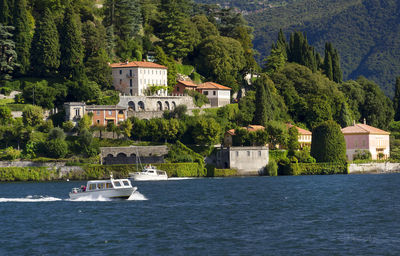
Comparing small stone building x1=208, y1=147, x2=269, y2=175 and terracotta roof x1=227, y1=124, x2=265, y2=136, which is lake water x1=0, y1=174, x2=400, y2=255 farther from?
terracotta roof x1=227, y1=124, x2=265, y2=136

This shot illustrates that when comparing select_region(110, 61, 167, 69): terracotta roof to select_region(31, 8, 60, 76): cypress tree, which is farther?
select_region(110, 61, 167, 69): terracotta roof

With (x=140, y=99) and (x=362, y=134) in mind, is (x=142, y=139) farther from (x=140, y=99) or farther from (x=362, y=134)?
(x=362, y=134)

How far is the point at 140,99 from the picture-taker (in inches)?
4779

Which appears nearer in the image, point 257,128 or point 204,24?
point 257,128

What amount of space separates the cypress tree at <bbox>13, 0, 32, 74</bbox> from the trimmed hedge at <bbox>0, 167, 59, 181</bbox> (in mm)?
21865

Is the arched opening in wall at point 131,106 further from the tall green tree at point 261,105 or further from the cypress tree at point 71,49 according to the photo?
the tall green tree at point 261,105

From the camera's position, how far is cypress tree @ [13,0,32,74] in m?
119

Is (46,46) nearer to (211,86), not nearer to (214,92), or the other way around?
(211,86)

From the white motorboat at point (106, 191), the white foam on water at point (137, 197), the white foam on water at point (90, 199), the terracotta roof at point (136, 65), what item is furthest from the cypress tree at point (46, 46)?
the white foam on water at point (90, 199)

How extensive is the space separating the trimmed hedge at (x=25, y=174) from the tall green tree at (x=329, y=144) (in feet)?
139

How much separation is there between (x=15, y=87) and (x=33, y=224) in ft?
222

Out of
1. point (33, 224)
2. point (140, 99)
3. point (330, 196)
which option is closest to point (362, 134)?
point (140, 99)

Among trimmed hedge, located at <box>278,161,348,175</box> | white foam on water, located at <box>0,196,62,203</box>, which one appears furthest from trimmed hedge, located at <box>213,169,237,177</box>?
white foam on water, located at <box>0,196,62,203</box>

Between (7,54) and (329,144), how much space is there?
54.6m
